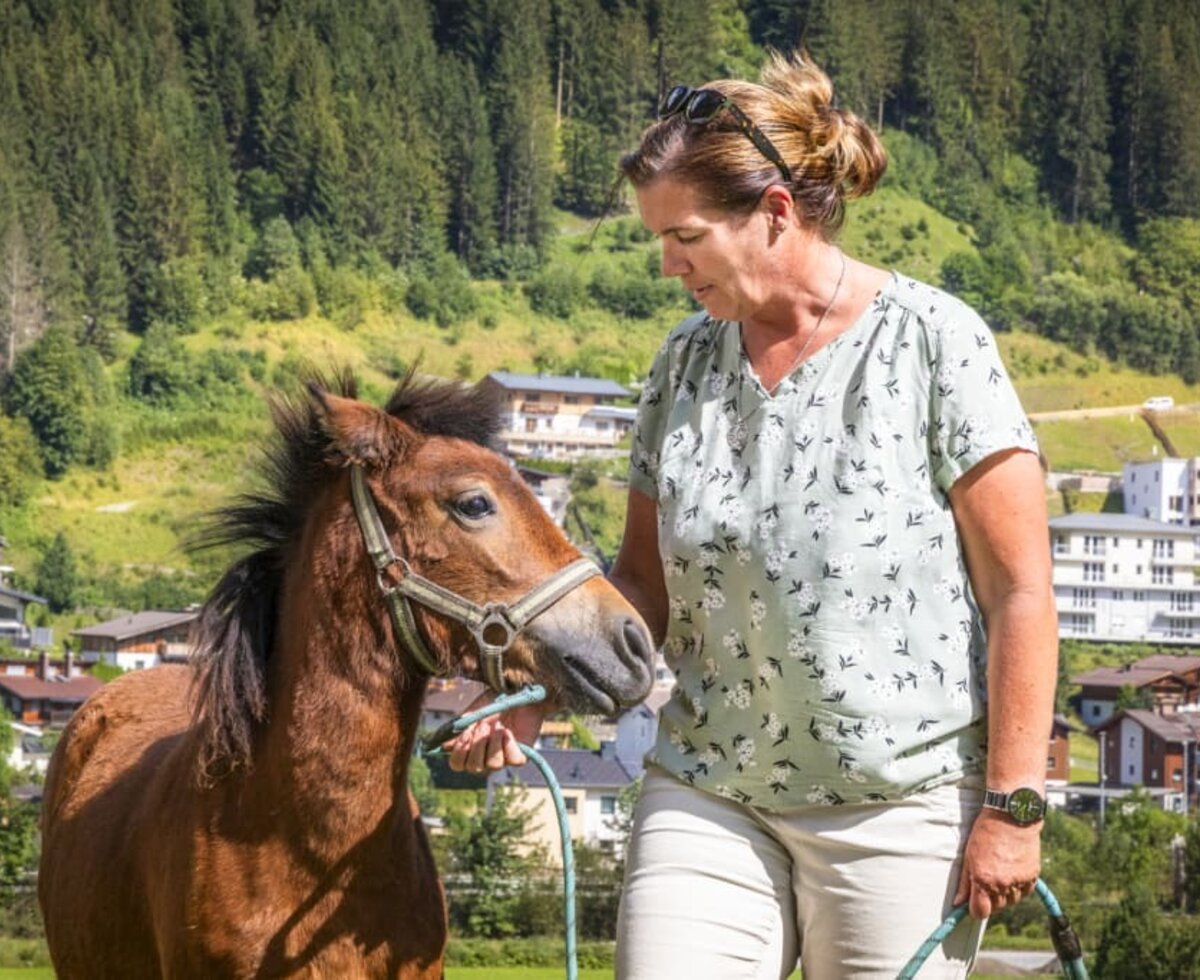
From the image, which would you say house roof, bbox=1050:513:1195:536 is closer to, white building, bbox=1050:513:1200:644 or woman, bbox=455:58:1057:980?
white building, bbox=1050:513:1200:644

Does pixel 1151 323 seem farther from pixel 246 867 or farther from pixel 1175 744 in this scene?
pixel 246 867

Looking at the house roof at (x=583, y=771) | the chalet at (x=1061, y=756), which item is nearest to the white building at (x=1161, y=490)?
the chalet at (x=1061, y=756)

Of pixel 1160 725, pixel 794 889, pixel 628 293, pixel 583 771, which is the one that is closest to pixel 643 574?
pixel 794 889

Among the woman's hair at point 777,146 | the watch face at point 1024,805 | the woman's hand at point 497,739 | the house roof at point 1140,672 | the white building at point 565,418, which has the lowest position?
the house roof at point 1140,672

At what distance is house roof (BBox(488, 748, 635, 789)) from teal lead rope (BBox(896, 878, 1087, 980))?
61.2 m

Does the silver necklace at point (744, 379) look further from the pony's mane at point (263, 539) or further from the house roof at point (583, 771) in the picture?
the house roof at point (583, 771)

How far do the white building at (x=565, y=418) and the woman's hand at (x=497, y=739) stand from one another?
112 m

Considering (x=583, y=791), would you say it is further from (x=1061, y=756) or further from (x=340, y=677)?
(x=340, y=677)

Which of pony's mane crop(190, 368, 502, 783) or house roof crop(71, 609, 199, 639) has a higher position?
pony's mane crop(190, 368, 502, 783)

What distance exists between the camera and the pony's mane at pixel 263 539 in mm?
3912

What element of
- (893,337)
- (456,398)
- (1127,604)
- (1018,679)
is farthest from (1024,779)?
(1127,604)

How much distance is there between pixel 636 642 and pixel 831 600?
0.46m

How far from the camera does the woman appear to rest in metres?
3.14

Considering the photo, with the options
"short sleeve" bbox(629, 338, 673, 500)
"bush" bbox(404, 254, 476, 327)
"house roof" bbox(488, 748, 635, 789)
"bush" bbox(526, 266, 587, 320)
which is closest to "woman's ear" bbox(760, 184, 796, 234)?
"short sleeve" bbox(629, 338, 673, 500)
